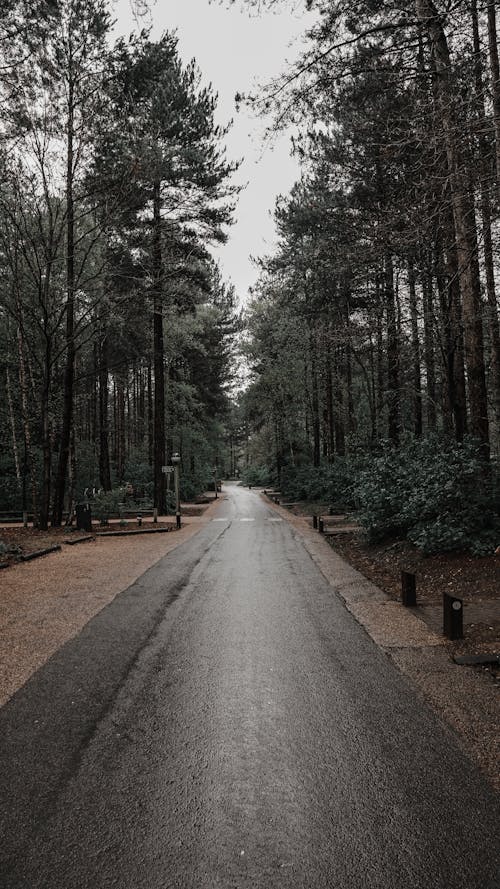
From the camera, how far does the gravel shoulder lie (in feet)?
13.4

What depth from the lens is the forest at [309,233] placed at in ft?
20.4

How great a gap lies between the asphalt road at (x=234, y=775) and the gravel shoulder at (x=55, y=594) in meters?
0.26

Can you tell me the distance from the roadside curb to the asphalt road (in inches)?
5.0

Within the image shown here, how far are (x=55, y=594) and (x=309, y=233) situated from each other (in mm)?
16939

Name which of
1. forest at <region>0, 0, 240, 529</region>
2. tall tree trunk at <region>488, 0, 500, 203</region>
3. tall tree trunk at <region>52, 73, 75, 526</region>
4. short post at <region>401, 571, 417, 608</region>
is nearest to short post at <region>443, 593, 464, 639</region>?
short post at <region>401, 571, 417, 608</region>

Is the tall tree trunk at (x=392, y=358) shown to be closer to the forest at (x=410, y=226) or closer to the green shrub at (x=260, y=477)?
Result: the forest at (x=410, y=226)

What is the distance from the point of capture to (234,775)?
2.42 meters

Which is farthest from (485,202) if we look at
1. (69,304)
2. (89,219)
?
(89,219)

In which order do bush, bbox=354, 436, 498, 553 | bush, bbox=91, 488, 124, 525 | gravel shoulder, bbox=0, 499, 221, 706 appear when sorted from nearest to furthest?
gravel shoulder, bbox=0, 499, 221, 706
bush, bbox=354, 436, 498, 553
bush, bbox=91, 488, 124, 525

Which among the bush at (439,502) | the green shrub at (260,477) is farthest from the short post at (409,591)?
the green shrub at (260,477)

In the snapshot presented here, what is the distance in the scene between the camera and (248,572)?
25.4 feet

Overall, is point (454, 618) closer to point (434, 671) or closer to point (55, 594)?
point (434, 671)

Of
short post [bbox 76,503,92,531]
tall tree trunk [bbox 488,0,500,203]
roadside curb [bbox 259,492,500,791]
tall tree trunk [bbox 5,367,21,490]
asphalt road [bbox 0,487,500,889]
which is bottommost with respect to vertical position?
roadside curb [bbox 259,492,500,791]

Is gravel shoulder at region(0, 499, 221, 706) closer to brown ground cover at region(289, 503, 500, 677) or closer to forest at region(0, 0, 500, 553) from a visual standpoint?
brown ground cover at region(289, 503, 500, 677)
